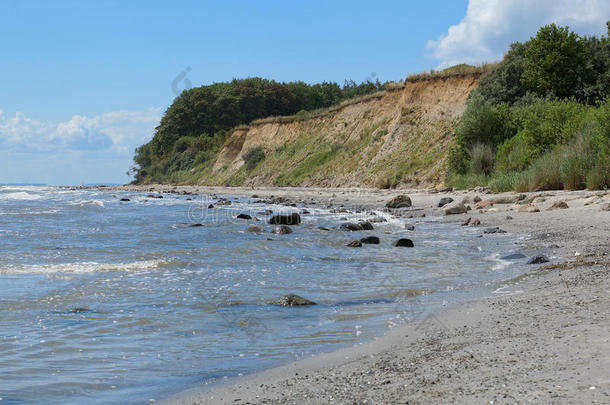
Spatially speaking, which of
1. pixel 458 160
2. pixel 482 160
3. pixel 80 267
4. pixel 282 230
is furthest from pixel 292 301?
pixel 458 160

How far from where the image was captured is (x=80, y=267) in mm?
9375

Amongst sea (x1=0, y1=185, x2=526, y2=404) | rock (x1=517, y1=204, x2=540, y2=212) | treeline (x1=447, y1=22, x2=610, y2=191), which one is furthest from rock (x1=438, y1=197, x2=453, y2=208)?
sea (x1=0, y1=185, x2=526, y2=404)

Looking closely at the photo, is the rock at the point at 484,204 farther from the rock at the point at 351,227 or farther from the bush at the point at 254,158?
the bush at the point at 254,158

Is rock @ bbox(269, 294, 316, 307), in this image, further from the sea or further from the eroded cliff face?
the eroded cliff face

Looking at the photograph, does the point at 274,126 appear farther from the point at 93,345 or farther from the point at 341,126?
the point at 93,345

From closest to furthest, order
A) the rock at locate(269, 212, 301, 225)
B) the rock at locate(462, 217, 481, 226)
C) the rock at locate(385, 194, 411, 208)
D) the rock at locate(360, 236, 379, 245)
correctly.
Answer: the rock at locate(360, 236, 379, 245)
the rock at locate(462, 217, 481, 226)
the rock at locate(269, 212, 301, 225)
the rock at locate(385, 194, 411, 208)

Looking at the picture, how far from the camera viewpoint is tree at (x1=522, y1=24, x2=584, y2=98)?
91.3 ft

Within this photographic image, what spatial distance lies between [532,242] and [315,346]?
21.7 ft

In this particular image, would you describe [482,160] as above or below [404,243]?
above

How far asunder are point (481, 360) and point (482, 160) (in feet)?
74.2

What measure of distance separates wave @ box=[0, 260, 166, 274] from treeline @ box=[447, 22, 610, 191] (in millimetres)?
13346

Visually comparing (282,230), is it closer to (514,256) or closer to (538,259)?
(514,256)

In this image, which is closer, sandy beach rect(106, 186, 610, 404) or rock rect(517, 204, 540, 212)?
sandy beach rect(106, 186, 610, 404)

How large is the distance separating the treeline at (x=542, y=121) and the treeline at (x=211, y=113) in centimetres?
5170
